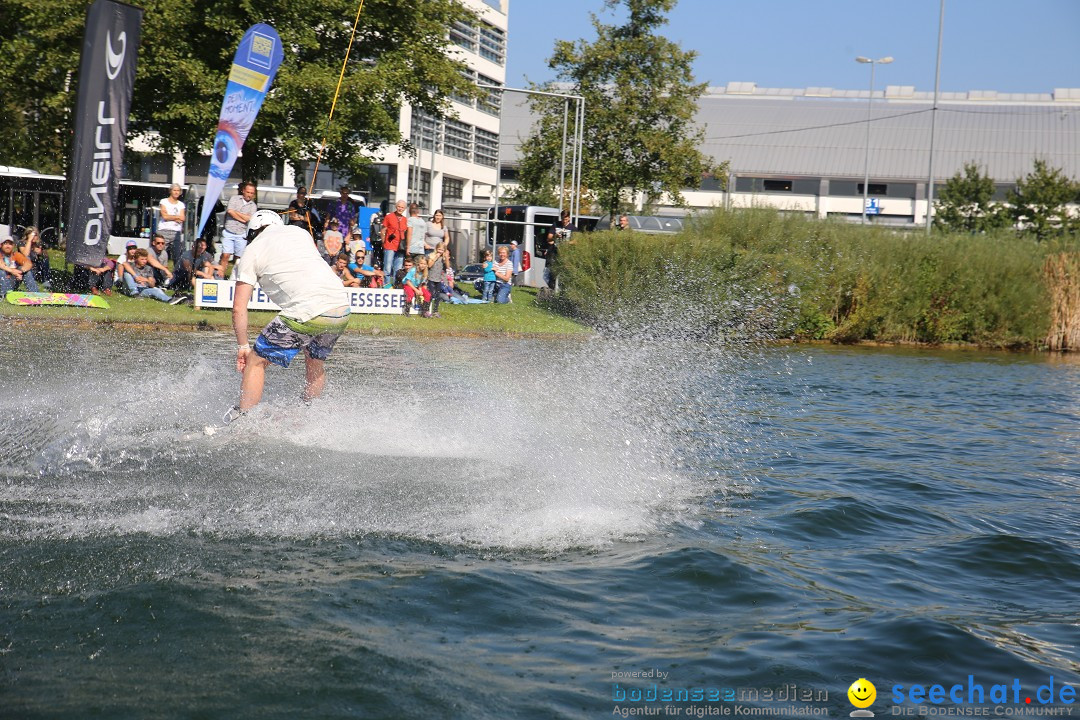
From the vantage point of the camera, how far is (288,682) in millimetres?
4406

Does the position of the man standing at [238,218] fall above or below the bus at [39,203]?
below

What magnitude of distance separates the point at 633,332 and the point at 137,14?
11875mm

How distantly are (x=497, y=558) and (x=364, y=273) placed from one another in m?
17.9

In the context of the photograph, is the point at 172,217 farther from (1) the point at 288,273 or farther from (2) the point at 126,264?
(1) the point at 288,273

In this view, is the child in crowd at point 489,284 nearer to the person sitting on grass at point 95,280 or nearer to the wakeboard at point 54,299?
the person sitting on grass at point 95,280

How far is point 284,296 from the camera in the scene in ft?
29.0

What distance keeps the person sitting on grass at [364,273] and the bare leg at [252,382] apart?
14406 mm

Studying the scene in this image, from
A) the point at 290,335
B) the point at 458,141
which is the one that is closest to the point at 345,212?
the point at 290,335

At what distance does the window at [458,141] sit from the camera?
65.7 m

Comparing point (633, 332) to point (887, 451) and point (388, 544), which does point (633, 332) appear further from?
point (388, 544)

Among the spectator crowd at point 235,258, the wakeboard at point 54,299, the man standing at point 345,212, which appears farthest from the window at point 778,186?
the wakeboard at point 54,299

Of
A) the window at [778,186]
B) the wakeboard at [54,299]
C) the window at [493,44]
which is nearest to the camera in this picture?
the wakeboard at [54,299]

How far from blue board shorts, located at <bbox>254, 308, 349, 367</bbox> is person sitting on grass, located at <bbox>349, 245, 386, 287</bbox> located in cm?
1439

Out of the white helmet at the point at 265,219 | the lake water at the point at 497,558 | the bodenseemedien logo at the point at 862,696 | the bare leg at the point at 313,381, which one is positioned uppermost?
the white helmet at the point at 265,219
